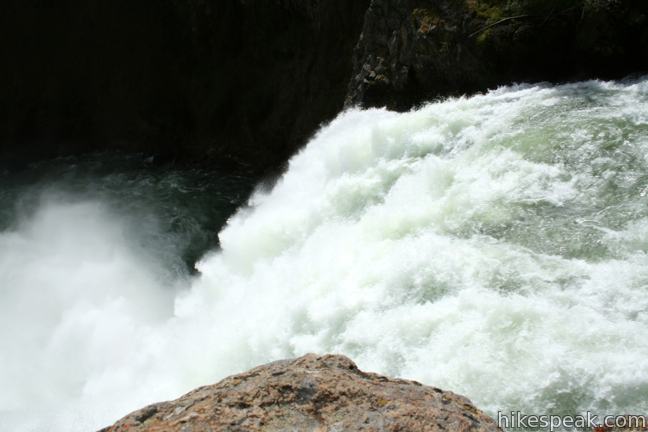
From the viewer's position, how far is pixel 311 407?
4125mm

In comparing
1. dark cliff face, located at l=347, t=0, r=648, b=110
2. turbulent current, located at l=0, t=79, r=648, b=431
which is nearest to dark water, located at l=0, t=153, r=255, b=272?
turbulent current, located at l=0, t=79, r=648, b=431

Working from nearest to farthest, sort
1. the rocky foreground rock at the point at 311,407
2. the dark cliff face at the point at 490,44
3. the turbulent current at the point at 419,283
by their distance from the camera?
the rocky foreground rock at the point at 311,407
the turbulent current at the point at 419,283
the dark cliff face at the point at 490,44

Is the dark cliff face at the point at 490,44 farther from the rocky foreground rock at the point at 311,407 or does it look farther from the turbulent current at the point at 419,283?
the rocky foreground rock at the point at 311,407

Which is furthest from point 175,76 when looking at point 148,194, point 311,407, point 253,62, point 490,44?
point 311,407

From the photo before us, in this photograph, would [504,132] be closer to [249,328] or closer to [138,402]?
[249,328]

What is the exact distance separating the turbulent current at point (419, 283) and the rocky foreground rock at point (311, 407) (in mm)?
2729

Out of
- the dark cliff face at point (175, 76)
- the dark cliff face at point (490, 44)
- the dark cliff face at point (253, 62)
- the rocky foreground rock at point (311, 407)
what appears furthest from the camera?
the dark cliff face at point (175, 76)

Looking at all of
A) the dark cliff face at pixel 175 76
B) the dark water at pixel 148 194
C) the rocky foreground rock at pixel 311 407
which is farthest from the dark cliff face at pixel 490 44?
the rocky foreground rock at pixel 311 407

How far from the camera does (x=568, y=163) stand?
34.4 feet

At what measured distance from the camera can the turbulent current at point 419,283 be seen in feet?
23.4

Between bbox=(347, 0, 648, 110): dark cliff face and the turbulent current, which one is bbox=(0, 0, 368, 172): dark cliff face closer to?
bbox=(347, 0, 648, 110): dark cliff face

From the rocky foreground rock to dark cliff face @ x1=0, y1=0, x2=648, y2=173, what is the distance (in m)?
11.9

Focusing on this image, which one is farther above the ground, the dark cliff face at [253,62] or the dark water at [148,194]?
the dark cliff face at [253,62]

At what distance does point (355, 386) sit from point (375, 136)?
1052 cm
